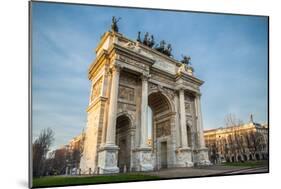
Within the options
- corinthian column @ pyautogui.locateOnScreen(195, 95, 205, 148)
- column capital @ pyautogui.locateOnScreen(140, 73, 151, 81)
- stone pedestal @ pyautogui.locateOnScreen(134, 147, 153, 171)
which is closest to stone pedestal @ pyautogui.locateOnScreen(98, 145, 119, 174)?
stone pedestal @ pyautogui.locateOnScreen(134, 147, 153, 171)

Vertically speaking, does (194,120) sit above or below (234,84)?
below

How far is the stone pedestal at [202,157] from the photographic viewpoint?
25.5 ft

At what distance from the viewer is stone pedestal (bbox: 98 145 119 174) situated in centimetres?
664

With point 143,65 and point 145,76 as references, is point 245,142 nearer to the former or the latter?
point 145,76

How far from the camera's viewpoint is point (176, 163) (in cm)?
872

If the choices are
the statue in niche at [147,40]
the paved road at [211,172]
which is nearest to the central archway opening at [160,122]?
the statue in niche at [147,40]

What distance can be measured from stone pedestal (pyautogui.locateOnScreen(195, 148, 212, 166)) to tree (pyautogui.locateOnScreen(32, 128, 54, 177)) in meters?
4.87

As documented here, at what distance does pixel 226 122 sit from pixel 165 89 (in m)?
3.29

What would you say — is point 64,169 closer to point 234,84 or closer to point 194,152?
point 194,152

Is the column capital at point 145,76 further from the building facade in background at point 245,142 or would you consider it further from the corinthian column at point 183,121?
the building facade in background at point 245,142

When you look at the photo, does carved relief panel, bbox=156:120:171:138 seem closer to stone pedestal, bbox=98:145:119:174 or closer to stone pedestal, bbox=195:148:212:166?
stone pedestal, bbox=195:148:212:166

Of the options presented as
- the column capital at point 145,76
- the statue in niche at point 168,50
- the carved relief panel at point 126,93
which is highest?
the statue in niche at point 168,50

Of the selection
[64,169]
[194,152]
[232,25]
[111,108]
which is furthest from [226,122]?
[64,169]

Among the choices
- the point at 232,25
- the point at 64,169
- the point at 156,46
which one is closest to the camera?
the point at 64,169
